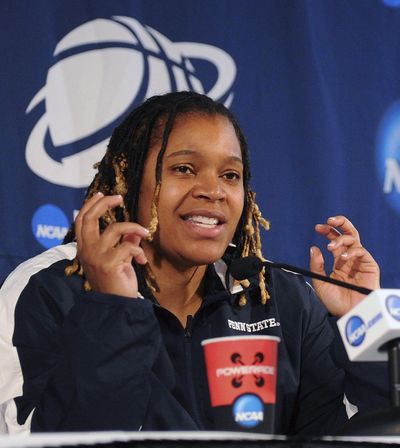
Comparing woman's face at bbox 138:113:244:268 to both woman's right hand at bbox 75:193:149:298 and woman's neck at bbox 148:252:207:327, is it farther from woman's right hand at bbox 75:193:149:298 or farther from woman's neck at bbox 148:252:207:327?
woman's right hand at bbox 75:193:149:298

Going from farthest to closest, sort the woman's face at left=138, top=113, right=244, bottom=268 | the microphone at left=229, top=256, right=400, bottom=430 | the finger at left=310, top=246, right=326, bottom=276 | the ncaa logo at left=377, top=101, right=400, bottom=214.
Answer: the ncaa logo at left=377, top=101, right=400, bottom=214 → the finger at left=310, top=246, right=326, bottom=276 → the woman's face at left=138, top=113, right=244, bottom=268 → the microphone at left=229, top=256, right=400, bottom=430

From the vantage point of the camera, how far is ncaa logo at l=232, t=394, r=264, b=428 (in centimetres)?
112

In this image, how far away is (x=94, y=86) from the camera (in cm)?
236

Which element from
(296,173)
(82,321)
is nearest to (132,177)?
(82,321)

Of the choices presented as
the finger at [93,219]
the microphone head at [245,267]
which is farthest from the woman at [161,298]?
the microphone head at [245,267]

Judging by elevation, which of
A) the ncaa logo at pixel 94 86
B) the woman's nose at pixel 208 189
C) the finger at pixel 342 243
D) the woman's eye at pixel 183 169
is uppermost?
the ncaa logo at pixel 94 86

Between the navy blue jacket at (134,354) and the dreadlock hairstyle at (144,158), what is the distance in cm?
8

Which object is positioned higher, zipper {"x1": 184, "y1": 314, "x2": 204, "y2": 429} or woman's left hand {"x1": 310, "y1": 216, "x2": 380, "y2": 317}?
woman's left hand {"x1": 310, "y1": 216, "x2": 380, "y2": 317}

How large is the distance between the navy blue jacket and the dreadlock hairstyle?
0.27 ft

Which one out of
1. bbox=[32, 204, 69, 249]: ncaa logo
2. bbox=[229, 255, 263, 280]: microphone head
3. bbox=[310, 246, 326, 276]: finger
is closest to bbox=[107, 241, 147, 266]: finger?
bbox=[229, 255, 263, 280]: microphone head

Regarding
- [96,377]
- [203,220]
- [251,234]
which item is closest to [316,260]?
[251,234]

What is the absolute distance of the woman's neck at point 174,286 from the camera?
1866 mm

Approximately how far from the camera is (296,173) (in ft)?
8.39

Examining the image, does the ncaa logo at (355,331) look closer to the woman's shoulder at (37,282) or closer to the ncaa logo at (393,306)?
the ncaa logo at (393,306)
